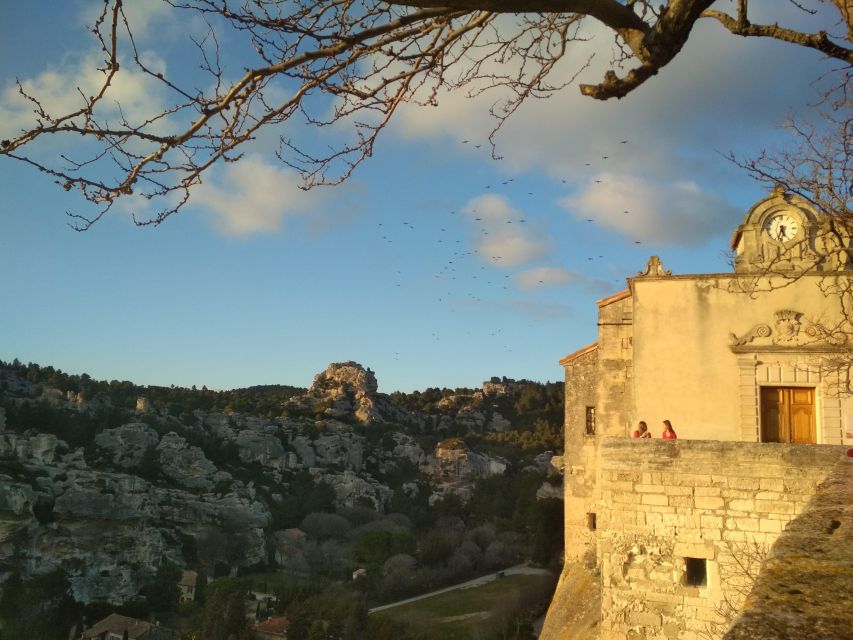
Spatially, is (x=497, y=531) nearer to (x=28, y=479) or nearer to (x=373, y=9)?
(x=28, y=479)

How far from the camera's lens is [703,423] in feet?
42.1

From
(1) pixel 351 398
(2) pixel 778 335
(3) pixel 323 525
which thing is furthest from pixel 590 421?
(1) pixel 351 398

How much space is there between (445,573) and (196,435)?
3015 cm

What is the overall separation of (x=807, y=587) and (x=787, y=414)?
1245 centimetres

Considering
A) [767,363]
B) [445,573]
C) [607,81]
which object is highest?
[607,81]

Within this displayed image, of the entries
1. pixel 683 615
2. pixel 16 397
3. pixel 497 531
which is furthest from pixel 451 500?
pixel 683 615

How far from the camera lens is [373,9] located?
4129 mm

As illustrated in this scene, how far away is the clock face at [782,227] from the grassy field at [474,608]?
1825cm

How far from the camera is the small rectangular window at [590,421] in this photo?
642 inches

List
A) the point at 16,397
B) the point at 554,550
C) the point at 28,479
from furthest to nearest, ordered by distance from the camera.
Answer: the point at 16,397 → the point at 28,479 → the point at 554,550

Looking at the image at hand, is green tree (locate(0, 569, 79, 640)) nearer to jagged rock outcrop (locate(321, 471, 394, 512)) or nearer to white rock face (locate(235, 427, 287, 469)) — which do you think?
jagged rock outcrop (locate(321, 471, 394, 512))

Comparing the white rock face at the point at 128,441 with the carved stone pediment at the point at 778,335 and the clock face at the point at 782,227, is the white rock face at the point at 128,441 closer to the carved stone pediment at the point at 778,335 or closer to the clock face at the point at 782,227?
the carved stone pediment at the point at 778,335

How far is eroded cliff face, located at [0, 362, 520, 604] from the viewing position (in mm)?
40844

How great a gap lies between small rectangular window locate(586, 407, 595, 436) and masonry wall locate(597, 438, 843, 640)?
9.16 metres
